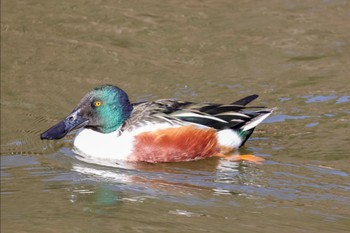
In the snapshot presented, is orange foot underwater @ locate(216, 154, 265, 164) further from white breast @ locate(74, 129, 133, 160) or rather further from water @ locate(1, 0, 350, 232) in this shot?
white breast @ locate(74, 129, 133, 160)

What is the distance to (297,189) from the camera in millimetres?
7914

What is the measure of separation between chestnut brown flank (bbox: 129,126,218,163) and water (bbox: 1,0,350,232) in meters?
0.10

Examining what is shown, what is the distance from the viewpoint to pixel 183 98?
429 inches

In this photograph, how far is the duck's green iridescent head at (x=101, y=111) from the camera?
9.27 meters

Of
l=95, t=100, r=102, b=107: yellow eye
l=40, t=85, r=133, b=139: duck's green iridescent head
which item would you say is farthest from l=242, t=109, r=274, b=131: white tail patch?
l=95, t=100, r=102, b=107: yellow eye

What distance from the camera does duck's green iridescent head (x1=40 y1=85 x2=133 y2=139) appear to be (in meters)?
9.27

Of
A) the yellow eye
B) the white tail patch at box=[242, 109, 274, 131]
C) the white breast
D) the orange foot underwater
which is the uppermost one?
the yellow eye

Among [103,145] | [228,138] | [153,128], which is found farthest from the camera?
[228,138]

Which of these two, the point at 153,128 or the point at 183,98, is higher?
the point at 183,98

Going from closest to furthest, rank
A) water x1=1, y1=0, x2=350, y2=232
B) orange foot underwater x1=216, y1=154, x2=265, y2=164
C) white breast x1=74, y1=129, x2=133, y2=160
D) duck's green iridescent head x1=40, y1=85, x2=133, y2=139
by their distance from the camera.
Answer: water x1=1, y1=0, x2=350, y2=232 < orange foot underwater x1=216, y1=154, x2=265, y2=164 < white breast x1=74, y1=129, x2=133, y2=160 < duck's green iridescent head x1=40, y1=85, x2=133, y2=139

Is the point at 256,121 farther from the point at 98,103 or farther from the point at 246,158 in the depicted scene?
the point at 98,103

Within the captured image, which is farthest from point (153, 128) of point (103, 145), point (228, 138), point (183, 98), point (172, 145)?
point (183, 98)

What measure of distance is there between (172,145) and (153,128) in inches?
10.1

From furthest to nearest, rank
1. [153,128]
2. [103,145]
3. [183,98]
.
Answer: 1. [183,98]
2. [103,145]
3. [153,128]
